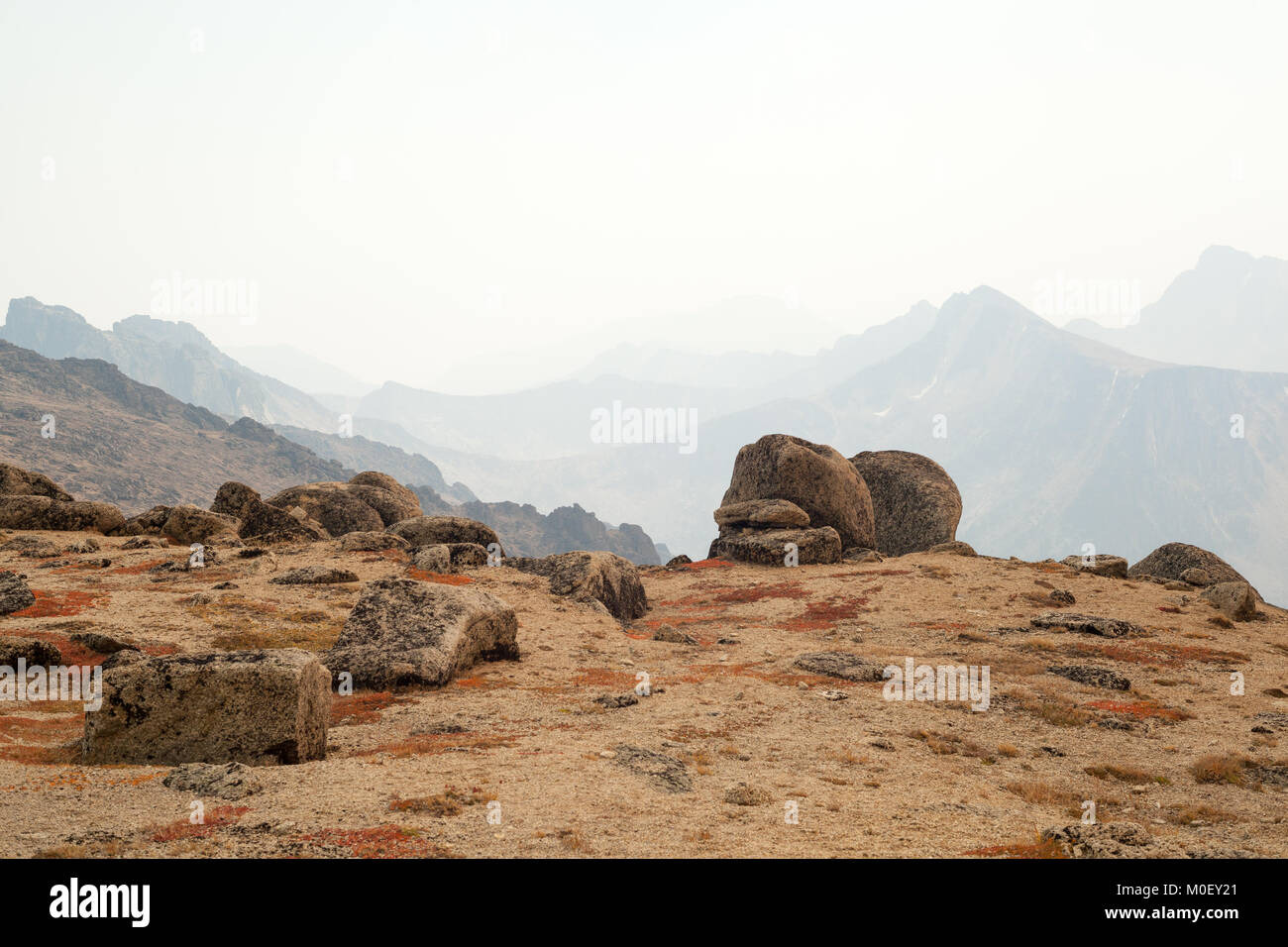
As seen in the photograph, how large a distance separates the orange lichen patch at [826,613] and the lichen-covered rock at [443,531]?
1546cm

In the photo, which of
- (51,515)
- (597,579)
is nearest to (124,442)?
(51,515)

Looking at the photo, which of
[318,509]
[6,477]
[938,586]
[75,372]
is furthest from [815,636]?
[75,372]

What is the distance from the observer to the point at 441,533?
116 ft

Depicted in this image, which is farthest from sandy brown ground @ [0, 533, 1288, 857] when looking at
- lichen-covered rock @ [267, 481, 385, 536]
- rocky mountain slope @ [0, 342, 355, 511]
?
rocky mountain slope @ [0, 342, 355, 511]

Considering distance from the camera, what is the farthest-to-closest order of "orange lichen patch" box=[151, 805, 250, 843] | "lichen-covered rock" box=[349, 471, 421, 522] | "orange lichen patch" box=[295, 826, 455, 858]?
1. "lichen-covered rock" box=[349, 471, 421, 522]
2. "orange lichen patch" box=[151, 805, 250, 843]
3. "orange lichen patch" box=[295, 826, 455, 858]

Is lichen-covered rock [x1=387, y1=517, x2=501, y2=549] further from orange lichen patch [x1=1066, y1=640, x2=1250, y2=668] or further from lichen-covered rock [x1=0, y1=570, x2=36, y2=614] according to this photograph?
Result: orange lichen patch [x1=1066, y1=640, x2=1250, y2=668]

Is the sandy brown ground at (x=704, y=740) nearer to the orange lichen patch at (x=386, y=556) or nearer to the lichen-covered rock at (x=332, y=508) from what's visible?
the orange lichen patch at (x=386, y=556)

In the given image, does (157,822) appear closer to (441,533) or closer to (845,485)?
(441,533)

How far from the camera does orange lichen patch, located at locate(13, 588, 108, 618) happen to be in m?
18.5

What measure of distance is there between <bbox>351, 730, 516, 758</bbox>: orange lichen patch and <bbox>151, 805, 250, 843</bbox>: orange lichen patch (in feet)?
9.87

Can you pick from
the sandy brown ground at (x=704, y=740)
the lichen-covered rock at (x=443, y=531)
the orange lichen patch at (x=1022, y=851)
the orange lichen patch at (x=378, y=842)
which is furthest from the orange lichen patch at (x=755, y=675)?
the lichen-covered rock at (x=443, y=531)

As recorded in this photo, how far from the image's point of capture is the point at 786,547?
120 feet

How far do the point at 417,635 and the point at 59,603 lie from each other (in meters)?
11.0
